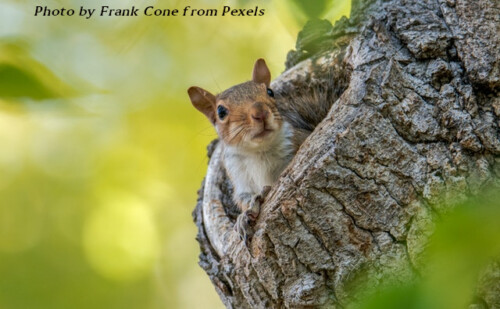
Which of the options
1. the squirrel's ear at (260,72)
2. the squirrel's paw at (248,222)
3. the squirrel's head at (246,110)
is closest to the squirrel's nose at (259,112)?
the squirrel's head at (246,110)

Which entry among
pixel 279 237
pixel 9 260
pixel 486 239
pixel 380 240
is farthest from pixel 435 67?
pixel 9 260

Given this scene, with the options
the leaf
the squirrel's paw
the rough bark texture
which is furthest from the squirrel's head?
the leaf

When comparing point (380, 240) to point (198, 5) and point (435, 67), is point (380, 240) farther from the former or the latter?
point (198, 5)

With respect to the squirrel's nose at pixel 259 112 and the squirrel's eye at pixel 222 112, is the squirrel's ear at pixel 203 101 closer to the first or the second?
the squirrel's eye at pixel 222 112

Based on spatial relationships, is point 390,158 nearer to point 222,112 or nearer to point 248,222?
point 248,222

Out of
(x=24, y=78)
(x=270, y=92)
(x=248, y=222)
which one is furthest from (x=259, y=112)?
(x=24, y=78)

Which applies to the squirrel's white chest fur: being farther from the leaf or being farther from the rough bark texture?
the leaf
